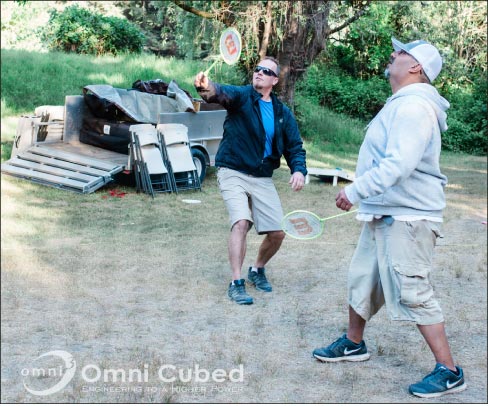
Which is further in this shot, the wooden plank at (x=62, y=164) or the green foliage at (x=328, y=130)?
the green foliage at (x=328, y=130)

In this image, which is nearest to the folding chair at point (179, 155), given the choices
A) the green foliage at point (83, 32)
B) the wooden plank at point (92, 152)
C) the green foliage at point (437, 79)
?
the wooden plank at point (92, 152)

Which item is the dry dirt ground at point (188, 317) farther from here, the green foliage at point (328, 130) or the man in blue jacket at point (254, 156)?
the green foliage at point (328, 130)

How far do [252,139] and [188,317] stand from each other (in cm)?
155

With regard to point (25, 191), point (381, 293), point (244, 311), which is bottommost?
point (25, 191)

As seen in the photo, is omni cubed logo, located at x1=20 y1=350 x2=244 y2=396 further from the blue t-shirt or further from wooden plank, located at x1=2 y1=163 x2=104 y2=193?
wooden plank, located at x1=2 y1=163 x2=104 y2=193

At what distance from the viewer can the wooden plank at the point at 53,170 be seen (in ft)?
36.5

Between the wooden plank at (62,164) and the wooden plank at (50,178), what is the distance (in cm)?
24

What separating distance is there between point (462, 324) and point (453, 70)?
62.4 feet

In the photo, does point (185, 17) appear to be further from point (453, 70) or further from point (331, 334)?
point (331, 334)

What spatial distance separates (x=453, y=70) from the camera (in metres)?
23.3

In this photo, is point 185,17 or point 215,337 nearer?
point 215,337

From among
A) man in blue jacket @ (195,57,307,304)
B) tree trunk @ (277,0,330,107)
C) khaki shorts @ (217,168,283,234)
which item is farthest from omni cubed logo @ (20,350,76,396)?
tree trunk @ (277,0,330,107)

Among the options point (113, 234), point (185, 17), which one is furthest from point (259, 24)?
point (113, 234)

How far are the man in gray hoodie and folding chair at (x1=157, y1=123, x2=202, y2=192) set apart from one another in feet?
24.4
